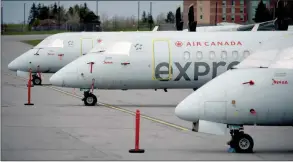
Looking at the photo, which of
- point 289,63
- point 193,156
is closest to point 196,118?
point 193,156

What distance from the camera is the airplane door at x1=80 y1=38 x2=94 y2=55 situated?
121 feet

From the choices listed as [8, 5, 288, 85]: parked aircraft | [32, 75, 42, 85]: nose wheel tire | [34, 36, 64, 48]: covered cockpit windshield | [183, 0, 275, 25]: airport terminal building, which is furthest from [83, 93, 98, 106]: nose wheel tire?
[183, 0, 275, 25]: airport terminal building

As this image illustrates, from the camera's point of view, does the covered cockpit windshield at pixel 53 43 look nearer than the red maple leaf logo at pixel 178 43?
No

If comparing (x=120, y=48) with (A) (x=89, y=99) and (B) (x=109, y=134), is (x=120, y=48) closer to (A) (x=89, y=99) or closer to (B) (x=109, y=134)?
(A) (x=89, y=99)

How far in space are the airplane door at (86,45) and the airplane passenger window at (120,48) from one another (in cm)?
727

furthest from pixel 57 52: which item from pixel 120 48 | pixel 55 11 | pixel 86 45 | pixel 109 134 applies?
pixel 55 11

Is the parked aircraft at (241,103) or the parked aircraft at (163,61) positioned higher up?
the parked aircraft at (163,61)

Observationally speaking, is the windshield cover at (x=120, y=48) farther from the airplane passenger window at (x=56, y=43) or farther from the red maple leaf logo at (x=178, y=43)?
the airplane passenger window at (x=56, y=43)

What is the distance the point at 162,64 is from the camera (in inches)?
1140

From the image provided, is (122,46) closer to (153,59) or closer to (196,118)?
(153,59)

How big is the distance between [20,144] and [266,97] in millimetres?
5712

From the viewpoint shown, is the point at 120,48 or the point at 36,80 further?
the point at 36,80

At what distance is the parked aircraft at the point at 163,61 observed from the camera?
28.9 m

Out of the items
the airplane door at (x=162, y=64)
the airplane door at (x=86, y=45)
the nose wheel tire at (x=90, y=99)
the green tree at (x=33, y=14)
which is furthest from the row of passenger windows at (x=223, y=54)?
the green tree at (x=33, y=14)
